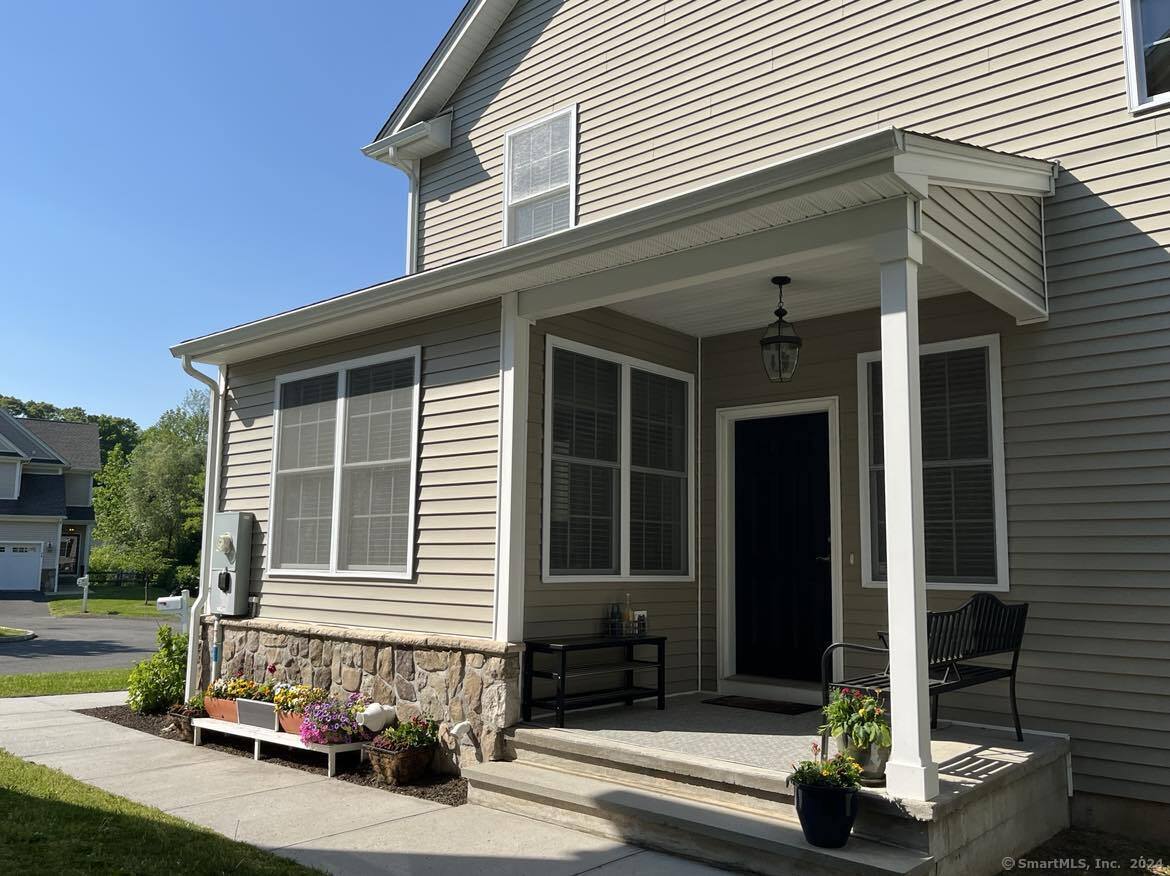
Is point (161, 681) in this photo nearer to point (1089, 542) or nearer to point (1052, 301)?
point (1089, 542)

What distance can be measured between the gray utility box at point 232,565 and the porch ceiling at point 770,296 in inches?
152

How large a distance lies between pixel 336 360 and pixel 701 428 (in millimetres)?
2963

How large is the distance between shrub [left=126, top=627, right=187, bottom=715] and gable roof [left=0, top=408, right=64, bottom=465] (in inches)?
1094

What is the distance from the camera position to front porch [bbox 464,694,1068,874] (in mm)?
3648

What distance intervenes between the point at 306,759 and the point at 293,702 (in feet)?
1.33

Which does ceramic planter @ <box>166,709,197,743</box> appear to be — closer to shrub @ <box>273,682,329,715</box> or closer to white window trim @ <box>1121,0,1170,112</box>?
shrub @ <box>273,682,329,715</box>

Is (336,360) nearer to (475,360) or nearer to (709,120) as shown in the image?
(475,360)

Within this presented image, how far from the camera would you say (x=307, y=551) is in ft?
23.8

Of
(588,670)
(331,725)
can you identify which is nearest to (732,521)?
(588,670)

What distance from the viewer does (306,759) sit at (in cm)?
631

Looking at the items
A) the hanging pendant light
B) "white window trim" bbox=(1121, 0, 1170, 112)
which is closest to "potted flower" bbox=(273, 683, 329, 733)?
the hanging pendant light

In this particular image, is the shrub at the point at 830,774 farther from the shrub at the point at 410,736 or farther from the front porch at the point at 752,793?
the shrub at the point at 410,736

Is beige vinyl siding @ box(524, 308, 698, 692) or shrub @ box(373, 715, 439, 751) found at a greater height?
beige vinyl siding @ box(524, 308, 698, 692)

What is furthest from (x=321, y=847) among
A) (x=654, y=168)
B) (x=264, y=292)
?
(x=264, y=292)
